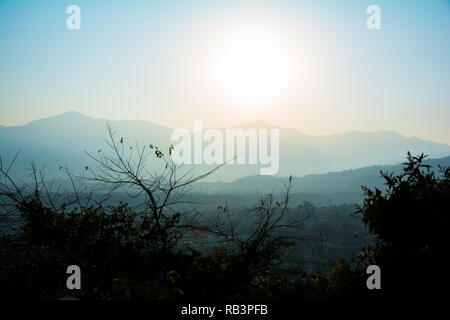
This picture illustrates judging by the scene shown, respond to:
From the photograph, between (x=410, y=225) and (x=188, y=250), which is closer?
(x=410, y=225)

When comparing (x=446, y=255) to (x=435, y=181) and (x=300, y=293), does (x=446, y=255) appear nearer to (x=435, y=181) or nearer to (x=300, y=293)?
(x=435, y=181)

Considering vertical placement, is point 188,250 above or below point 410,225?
below

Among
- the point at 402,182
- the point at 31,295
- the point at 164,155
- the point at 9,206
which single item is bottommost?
the point at 31,295

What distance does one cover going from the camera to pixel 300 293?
3801mm

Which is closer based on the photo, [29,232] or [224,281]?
[224,281]

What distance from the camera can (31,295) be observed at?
5055mm

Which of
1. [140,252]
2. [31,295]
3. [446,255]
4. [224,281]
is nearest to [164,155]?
[140,252]

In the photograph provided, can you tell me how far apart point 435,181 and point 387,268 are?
2.03 metres

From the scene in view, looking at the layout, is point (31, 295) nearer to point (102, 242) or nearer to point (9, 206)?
point (102, 242)
